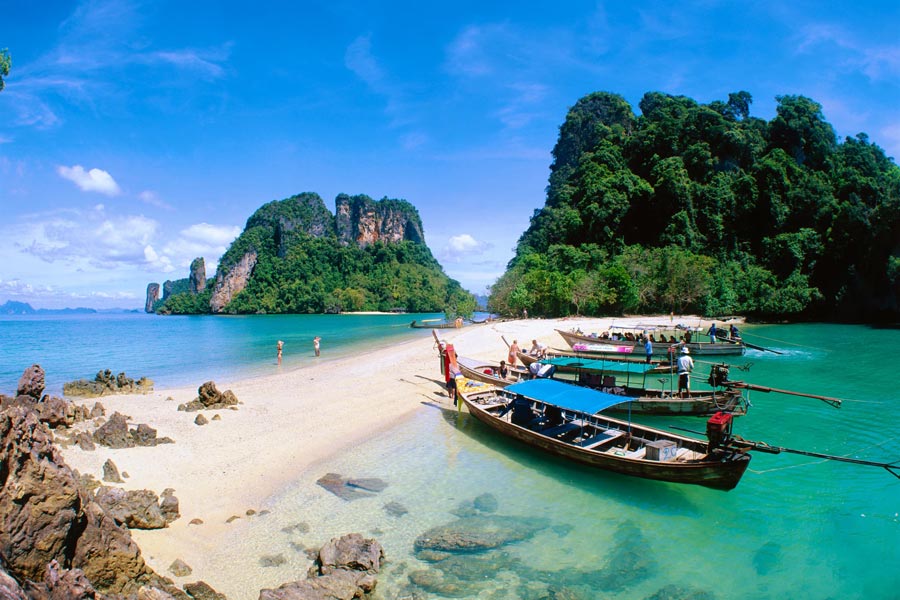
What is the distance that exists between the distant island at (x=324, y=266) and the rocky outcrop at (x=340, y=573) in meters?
123

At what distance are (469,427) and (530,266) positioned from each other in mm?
59363

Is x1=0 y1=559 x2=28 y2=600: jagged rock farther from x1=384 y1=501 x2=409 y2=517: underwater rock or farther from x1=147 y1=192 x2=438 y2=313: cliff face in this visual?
x1=147 y1=192 x2=438 y2=313: cliff face

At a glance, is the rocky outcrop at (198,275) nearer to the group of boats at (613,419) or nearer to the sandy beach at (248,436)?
the sandy beach at (248,436)

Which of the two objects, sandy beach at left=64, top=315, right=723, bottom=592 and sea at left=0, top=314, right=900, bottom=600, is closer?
sea at left=0, top=314, right=900, bottom=600

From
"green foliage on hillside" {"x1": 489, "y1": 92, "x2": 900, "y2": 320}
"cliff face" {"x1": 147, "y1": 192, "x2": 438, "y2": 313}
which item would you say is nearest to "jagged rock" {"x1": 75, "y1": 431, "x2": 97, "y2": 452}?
"green foliage on hillside" {"x1": 489, "y1": 92, "x2": 900, "y2": 320}

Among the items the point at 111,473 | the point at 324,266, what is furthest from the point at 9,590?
the point at 324,266

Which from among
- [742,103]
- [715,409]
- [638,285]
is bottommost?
[715,409]

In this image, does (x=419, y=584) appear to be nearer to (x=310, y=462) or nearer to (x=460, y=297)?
(x=310, y=462)

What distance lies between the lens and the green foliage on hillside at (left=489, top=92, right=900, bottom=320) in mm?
56688

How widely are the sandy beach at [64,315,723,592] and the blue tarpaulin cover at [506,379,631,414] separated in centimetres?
527

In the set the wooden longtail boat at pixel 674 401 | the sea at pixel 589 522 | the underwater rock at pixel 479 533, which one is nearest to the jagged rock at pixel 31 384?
the sea at pixel 589 522

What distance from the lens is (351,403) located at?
19.2 m

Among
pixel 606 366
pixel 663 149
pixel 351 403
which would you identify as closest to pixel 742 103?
pixel 663 149

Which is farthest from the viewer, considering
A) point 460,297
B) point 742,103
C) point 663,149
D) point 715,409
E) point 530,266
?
point 460,297
